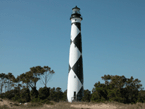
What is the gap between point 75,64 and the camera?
92.2ft

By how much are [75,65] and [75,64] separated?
18 cm

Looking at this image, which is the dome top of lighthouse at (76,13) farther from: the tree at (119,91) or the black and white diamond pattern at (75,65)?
the tree at (119,91)

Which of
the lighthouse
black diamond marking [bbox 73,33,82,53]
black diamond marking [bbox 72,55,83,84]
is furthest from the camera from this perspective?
black diamond marking [bbox 73,33,82,53]

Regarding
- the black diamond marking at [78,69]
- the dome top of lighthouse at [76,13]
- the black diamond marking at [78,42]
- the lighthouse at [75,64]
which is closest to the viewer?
the lighthouse at [75,64]

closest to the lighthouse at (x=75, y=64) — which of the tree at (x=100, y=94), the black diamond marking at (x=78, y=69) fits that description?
the black diamond marking at (x=78, y=69)

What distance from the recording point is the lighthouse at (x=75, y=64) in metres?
27.3

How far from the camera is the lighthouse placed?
2731 cm

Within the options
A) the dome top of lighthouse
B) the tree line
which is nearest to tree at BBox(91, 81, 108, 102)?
the tree line

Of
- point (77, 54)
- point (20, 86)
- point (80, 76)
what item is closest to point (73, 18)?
point (77, 54)

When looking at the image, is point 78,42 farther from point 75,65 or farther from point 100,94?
point 100,94

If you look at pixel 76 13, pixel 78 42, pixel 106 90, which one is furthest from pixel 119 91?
pixel 76 13

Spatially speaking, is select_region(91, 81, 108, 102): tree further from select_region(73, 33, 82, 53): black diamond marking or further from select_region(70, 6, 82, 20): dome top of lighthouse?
select_region(70, 6, 82, 20): dome top of lighthouse

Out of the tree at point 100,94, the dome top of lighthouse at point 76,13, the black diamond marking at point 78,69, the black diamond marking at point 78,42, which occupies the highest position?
the dome top of lighthouse at point 76,13

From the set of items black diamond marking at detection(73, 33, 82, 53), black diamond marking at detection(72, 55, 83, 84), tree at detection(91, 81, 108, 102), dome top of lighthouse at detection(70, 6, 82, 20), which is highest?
dome top of lighthouse at detection(70, 6, 82, 20)
